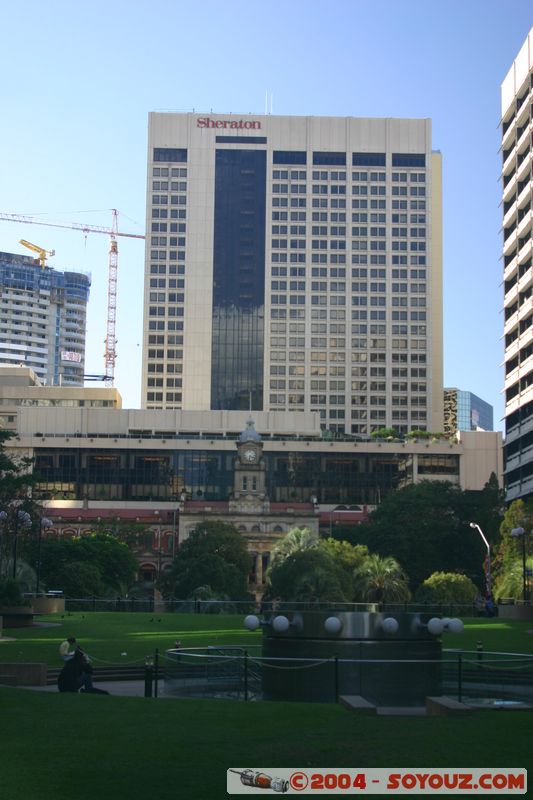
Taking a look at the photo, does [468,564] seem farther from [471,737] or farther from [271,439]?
[471,737]

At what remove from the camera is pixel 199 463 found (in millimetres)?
176625

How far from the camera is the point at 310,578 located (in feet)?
277

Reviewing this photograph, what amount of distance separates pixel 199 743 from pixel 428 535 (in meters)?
99.0

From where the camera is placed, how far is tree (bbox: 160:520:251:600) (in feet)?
334

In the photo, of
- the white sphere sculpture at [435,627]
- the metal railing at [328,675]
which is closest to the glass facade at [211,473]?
the metal railing at [328,675]

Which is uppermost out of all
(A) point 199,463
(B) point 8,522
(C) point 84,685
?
(A) point 199,463

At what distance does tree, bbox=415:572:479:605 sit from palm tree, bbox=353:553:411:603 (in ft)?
5.44

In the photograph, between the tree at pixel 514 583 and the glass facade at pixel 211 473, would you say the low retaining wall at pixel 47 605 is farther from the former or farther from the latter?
the glass facade at pixel 211 473

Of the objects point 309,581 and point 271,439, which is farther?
point 271,439

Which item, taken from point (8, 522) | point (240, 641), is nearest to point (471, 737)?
point (240, 641)

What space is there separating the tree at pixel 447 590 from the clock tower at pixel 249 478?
63569mm

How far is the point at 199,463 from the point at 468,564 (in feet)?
219

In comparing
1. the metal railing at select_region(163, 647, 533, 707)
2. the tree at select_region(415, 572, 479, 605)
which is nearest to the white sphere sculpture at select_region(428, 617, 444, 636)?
the metal railing at select_region(163, 647, 533, 707)

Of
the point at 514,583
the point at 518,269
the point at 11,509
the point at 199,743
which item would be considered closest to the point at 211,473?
the point at 518,269
